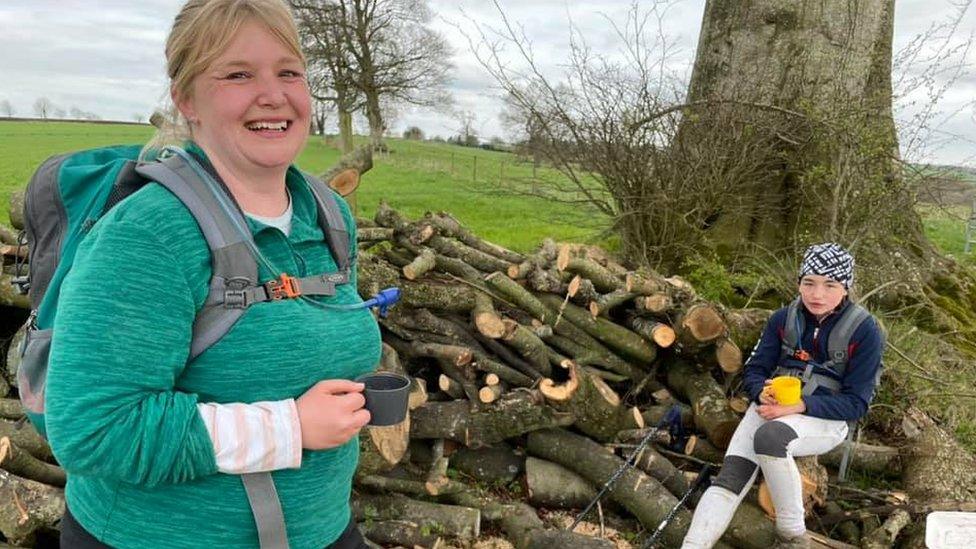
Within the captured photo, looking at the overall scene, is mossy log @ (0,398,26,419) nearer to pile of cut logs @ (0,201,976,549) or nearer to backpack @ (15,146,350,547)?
pile of cut logs @ (0,201,976,549)

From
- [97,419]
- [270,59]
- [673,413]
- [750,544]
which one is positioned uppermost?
[270,59]

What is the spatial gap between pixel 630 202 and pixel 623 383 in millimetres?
3178

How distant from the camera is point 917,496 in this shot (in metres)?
4.10

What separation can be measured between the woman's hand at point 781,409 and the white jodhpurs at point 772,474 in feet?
0.10

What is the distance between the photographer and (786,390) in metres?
3.72

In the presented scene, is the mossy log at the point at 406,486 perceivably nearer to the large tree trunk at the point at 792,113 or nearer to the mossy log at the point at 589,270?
the mossy log at the point at 589,270

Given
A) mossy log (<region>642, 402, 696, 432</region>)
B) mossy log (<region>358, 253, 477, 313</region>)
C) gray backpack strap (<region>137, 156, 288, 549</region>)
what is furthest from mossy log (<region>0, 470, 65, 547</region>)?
mossy log (<region>642, 402, 696, 432</region>)

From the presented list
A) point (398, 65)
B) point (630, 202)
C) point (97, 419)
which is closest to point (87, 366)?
point (97, 419)

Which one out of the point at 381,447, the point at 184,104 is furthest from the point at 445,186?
the point at 184,104

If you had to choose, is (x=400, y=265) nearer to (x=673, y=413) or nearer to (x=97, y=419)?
Result: (x=673, y=413)

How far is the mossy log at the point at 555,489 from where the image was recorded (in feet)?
13.7

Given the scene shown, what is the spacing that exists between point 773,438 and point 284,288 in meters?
3.00

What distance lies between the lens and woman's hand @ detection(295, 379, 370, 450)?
1455 millimetres

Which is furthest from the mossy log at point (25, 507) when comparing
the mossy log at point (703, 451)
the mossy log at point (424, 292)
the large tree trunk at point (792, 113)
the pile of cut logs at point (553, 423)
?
the large tree trunk at point (792, 113)
